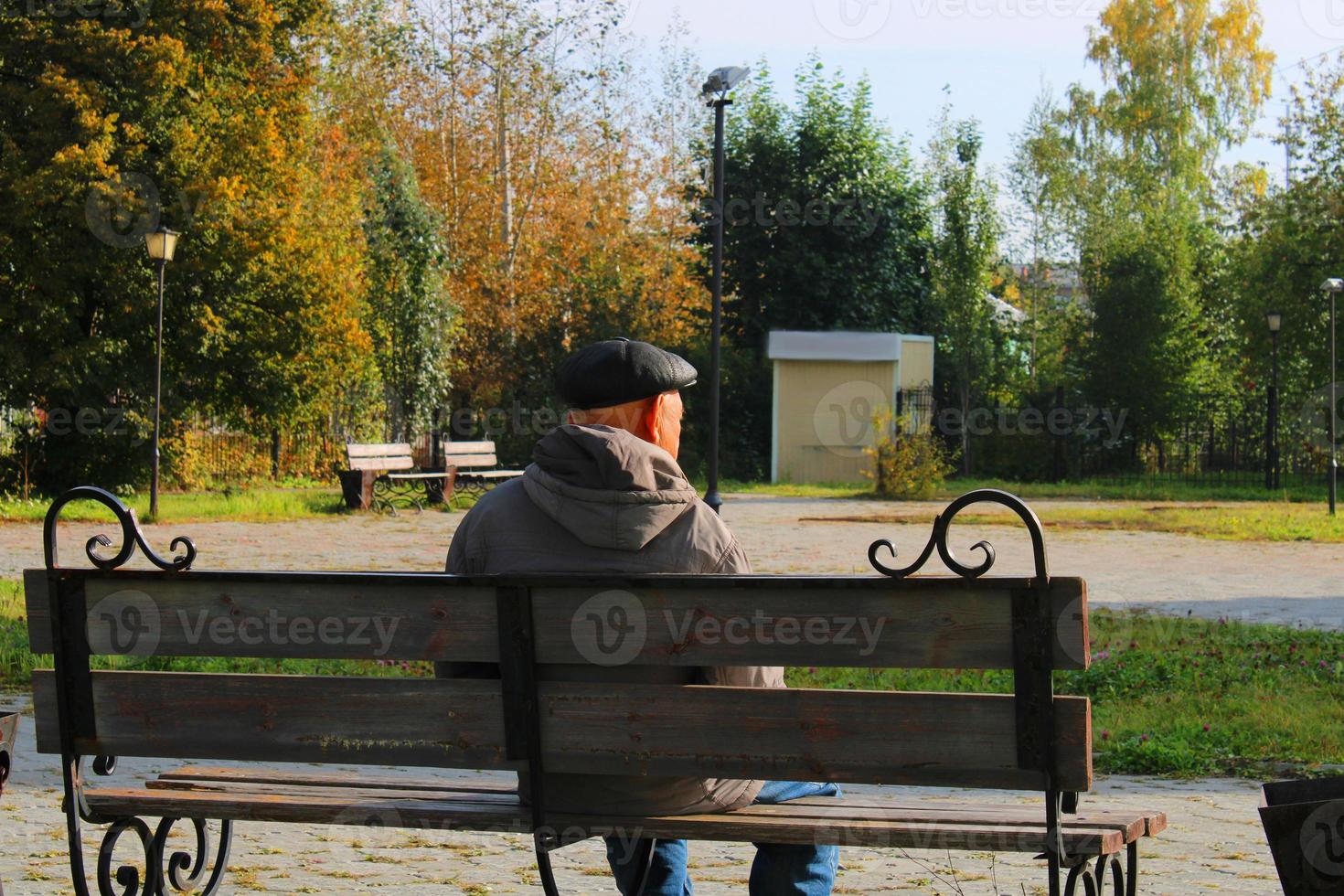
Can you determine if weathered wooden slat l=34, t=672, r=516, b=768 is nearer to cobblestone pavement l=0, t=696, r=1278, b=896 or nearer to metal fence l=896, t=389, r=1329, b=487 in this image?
cobblestone pavement l=0, t=696, r=1278, b=896

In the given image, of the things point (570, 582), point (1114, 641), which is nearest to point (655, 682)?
point (570, 582)

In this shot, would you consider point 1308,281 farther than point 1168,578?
Yes

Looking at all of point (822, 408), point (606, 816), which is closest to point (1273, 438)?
point (822, 408)

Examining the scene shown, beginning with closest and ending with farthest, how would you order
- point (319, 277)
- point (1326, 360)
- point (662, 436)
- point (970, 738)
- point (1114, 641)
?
point (970, 738), point (662, 436), point (1114, 641), point (319, 277), point (1326, 360)

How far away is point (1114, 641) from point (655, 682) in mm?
6628

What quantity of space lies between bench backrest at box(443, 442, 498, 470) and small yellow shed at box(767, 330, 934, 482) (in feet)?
29.4

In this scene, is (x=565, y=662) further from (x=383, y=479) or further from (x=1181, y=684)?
(x=383, y=479)

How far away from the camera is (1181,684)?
769 centimetres

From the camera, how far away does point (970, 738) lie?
2.92 metres

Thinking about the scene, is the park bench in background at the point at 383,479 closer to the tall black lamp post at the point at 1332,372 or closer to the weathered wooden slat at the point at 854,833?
the tall black lamp post at the point at 1332,372

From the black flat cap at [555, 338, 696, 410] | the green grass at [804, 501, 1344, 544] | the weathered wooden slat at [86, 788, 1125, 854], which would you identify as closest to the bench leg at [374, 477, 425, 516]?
the green grass at [804, 501, 1344, 544]

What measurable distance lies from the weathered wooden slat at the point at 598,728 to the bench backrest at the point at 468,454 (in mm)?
21200

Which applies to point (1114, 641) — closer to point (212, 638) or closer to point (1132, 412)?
point (212, 638)

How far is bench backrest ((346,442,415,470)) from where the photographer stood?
74.2ft
